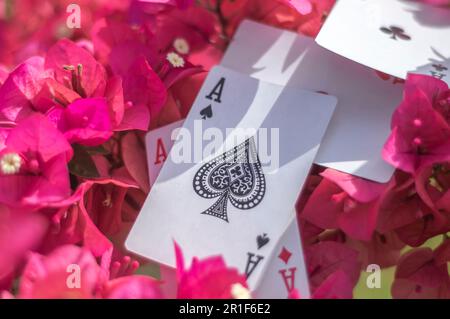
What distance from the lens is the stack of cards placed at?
2.07 feet

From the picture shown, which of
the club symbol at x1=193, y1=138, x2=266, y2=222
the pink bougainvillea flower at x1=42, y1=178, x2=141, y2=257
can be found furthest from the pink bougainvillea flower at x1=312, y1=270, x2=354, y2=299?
the pink bougainvillea flower at x1=42, y1=178, x2=141, y2=257

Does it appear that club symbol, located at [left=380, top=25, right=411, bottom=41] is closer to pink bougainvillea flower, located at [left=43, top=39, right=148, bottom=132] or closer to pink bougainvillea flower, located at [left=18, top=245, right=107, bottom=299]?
pink bougainvillea flower, located at [left=43, top=39, right=148, bottom=132]

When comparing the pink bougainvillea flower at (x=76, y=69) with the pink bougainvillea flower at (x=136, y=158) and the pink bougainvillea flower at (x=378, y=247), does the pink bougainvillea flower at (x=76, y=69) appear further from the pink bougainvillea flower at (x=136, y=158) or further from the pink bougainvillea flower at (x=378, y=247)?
the pink bougainvillea flower at (x=378, y=247)

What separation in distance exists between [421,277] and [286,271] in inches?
8.0

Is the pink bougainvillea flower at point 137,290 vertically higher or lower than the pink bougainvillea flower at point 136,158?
lower

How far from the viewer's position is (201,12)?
0.85m

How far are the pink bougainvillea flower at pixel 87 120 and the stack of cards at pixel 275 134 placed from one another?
0.26ft

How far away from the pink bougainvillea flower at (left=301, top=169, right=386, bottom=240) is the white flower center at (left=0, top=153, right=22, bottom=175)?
1.02 feet

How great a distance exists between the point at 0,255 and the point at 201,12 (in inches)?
17.6

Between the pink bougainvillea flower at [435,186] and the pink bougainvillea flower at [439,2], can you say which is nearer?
the pink bougainvillea flower at [435,186]

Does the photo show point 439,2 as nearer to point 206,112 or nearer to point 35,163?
point 206,112

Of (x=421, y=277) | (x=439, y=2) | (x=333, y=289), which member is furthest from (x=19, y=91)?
(x=439, y=2)

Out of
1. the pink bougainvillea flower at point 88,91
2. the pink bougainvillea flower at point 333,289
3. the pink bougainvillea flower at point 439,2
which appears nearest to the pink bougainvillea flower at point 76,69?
the pink bougainvillea flower at point 88,91

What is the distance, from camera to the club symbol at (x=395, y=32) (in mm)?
752
